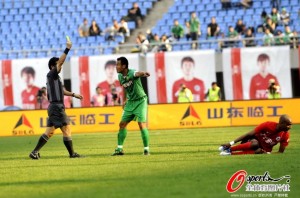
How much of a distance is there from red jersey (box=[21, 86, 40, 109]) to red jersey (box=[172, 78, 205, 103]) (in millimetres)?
5834

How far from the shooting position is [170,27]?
4112cm

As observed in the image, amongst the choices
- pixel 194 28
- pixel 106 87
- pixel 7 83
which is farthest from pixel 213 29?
pixel 7 83

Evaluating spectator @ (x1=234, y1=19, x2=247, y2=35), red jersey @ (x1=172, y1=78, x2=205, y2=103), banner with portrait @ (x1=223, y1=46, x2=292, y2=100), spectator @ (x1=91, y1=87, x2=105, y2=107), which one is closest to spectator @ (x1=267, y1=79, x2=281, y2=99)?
banner with portrait @ (x1=223, y1=46, x2=292, y2=100)

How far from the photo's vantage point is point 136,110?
19.5m

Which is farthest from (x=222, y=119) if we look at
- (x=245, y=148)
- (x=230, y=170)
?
(x=230, y=170)

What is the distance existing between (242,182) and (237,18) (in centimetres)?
2702

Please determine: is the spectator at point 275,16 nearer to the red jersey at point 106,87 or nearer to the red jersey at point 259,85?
the red jersey at point 259,85

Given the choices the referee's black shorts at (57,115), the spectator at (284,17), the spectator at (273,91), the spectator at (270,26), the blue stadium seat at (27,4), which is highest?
the blue stadium seat at (27,4)

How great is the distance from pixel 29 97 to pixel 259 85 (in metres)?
9.75

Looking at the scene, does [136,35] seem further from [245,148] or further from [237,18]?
[245,148]

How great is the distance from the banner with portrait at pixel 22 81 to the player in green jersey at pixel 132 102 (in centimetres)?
1911

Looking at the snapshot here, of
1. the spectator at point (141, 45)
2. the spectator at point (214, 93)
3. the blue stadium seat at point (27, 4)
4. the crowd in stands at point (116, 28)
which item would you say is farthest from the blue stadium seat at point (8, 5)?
the spectator at point (214, 93)

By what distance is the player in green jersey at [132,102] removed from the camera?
19281mm

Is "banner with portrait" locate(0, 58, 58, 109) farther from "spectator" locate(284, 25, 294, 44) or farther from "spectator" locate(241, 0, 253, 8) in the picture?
"spectator" locate(284, 25, 294, 44)
